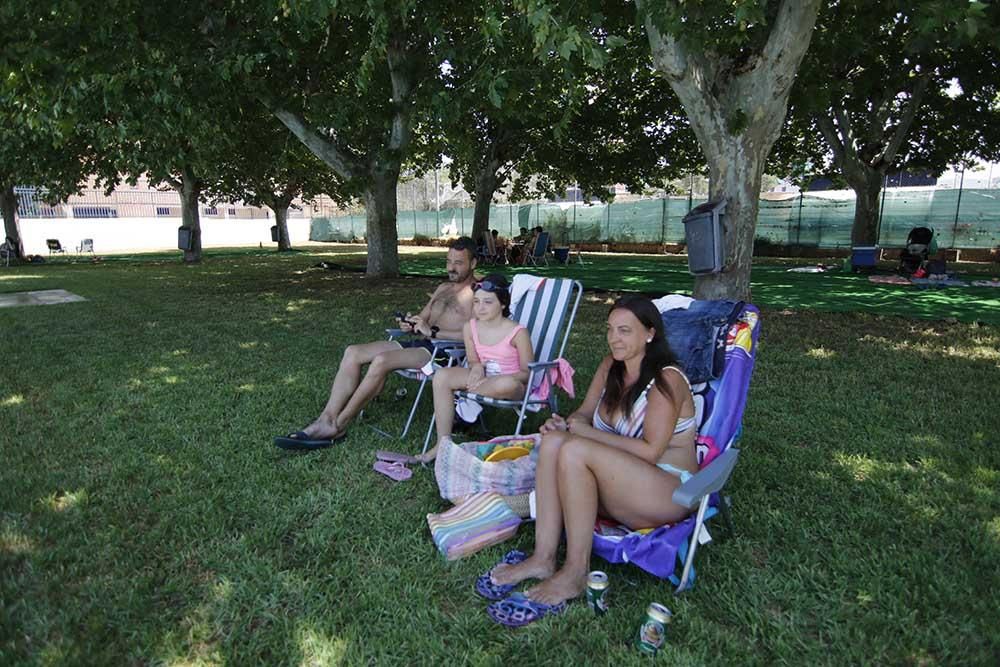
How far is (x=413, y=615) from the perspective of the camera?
2.18 metres

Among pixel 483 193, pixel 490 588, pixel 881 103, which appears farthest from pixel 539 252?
pixel 490 588

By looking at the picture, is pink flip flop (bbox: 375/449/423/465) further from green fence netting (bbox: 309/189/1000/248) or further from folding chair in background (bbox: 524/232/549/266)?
green fence netting (bbox: 309/189/1000/248)

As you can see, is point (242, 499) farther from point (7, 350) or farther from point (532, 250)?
point (532, 250)

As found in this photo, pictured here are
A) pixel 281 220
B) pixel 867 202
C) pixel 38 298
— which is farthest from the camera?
pixel 281 220

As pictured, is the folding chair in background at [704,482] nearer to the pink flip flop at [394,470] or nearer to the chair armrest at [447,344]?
the pink flip flop at [394,470]

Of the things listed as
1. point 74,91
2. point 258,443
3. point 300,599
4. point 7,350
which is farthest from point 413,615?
point 74,91

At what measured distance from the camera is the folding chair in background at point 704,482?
7.18ft

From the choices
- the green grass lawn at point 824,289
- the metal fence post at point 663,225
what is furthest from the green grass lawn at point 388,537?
the metal fence post at point 663,225

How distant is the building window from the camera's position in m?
43.2

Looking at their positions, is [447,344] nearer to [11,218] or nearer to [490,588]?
[490,588]

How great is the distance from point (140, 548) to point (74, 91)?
595cm

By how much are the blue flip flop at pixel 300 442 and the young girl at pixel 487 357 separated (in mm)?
705

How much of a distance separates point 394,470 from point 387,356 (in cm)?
83

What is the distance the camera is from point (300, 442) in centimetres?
365
